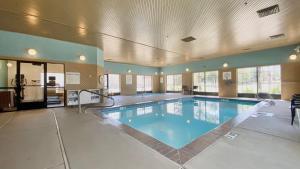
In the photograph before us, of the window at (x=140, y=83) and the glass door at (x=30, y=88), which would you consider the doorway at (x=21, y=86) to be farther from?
the window at (x=140, y=83)

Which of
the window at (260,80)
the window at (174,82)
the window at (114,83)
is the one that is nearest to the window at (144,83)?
the window at (174,82)

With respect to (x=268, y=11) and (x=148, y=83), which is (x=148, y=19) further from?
(x=148, y=83)

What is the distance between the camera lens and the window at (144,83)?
1457cm

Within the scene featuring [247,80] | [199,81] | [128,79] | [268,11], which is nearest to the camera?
[268,11]

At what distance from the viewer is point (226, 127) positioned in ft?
11.0

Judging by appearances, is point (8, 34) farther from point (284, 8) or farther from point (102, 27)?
point (284, 8)

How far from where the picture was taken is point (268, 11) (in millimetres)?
3760

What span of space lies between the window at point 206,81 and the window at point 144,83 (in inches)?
201

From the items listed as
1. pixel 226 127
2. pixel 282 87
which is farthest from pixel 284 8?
pixel 282 87

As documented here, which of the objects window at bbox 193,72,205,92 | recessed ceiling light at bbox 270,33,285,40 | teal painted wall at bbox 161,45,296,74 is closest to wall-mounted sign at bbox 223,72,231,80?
teal painted wall at bbox 161,45,296,74

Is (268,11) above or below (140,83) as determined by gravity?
above

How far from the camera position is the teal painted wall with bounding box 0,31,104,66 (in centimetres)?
518

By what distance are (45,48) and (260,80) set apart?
12.3 m

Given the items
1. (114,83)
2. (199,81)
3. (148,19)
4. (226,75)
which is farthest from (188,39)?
(114,83)
